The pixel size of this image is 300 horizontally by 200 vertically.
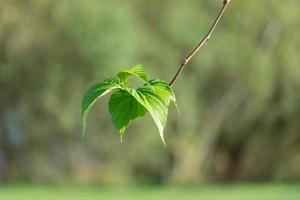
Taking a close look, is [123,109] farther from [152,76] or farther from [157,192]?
[157,192]

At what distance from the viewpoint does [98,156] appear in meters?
28.4

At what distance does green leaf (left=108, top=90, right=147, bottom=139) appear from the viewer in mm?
936

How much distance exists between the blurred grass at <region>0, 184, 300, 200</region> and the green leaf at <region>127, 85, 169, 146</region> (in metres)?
21.5

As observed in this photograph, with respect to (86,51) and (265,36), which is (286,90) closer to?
(265,36)

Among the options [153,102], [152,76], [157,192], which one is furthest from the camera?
[157,192]

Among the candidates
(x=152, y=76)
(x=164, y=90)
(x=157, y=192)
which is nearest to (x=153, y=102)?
(x=164, y=90)

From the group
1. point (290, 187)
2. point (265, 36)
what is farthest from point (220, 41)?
point (290, 187)

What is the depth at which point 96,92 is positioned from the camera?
2.98 ft

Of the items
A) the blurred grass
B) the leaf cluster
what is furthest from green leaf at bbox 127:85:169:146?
the blurred grass

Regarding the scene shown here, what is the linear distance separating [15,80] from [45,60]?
137cm

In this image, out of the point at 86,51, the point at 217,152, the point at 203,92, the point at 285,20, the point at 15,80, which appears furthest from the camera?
the point at 217,152

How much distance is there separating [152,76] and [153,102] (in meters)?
25.0

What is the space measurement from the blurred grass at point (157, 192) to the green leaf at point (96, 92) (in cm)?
2144

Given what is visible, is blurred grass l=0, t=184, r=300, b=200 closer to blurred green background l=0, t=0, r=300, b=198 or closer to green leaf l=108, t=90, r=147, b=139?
blurred green background l=0, t=0, r=300, b=198
